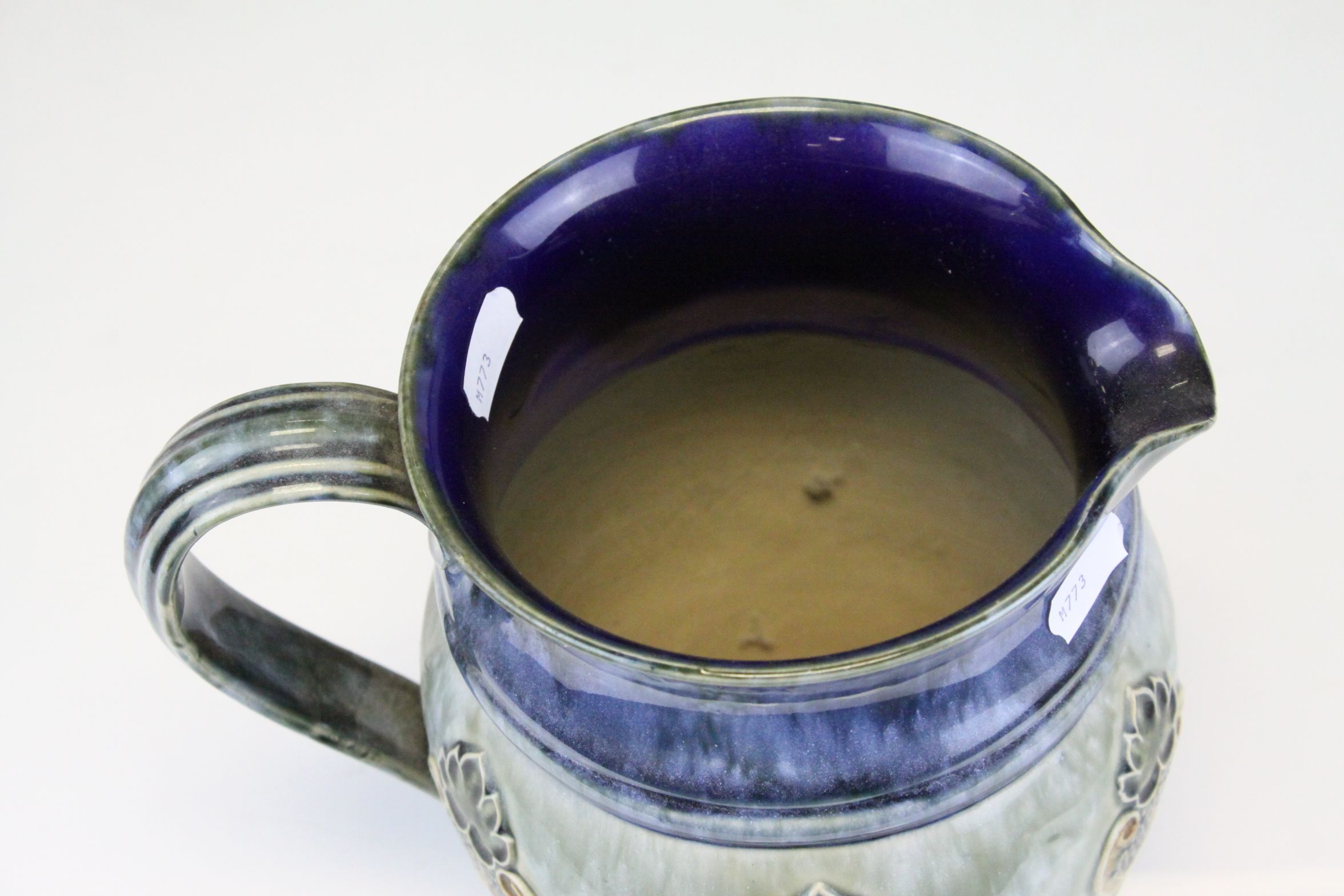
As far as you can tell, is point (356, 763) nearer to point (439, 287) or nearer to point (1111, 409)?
point (439, 287)

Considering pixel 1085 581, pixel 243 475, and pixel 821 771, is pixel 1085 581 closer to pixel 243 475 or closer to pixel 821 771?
pixel 821 771

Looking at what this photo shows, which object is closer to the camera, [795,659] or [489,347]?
[795,659]

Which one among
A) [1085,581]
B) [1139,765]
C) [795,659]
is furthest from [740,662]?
[1139,765]

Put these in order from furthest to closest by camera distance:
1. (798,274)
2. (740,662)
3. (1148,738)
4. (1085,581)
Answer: (798,274) → (1148,738) → (1085,581) → (740,662)

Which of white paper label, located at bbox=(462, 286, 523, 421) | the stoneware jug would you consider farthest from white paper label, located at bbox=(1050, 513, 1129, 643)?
white paper label, located at bbox=(462, 286, 523, 421)

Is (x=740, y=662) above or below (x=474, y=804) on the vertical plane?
above

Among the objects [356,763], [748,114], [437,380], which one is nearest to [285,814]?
[356,763]

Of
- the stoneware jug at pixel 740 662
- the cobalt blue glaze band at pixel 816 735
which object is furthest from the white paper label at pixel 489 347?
the cobalt blue glaze band at pixel 816 735

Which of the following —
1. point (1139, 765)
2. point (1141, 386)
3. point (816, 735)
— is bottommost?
point (1139, 765)
